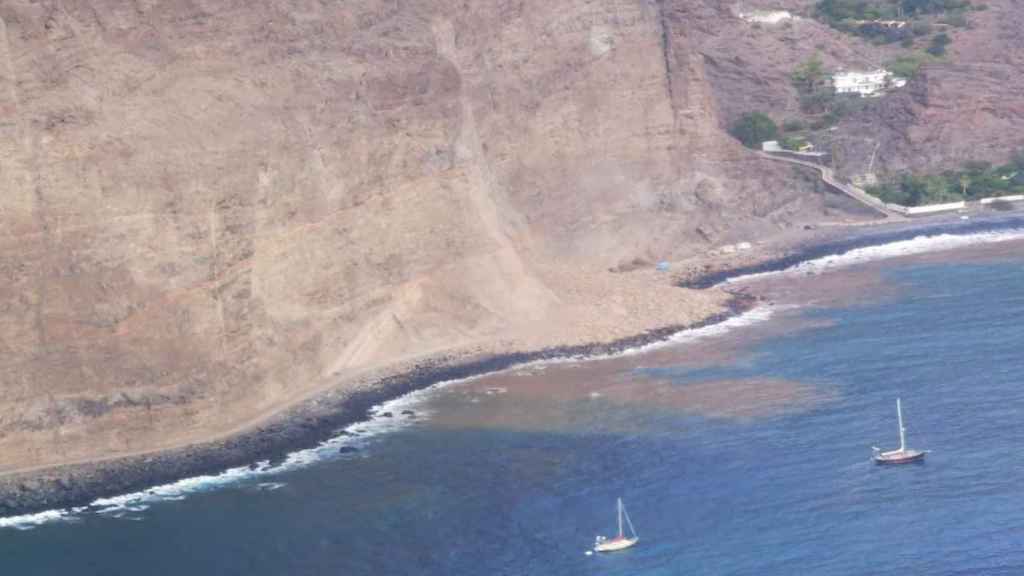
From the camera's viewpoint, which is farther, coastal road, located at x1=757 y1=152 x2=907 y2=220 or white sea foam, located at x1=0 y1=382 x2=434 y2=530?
coastal road, located at x1=757 y1=152 x2=907 y2=220

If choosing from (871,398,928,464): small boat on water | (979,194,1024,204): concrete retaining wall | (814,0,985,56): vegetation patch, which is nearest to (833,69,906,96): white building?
(814,0,985,56): vegetation patch

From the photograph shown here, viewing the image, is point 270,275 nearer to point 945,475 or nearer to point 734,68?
point 945,475

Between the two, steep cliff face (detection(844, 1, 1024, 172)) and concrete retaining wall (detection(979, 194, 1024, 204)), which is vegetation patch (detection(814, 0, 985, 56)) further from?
concrete retaining wall (detection(979, 194, 1024, 204))

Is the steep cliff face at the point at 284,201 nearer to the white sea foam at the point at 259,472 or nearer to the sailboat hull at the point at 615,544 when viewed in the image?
the white sea foam at the point at 259,472

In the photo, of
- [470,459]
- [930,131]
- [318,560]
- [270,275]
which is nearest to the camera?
[318,560]

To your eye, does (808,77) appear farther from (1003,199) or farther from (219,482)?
(219,482)

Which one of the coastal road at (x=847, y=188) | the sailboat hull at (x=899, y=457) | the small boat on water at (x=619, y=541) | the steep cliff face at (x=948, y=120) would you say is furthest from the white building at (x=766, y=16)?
the small boat on water at (x=619, y=541)

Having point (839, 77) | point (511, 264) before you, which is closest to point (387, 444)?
point (511, 264)
